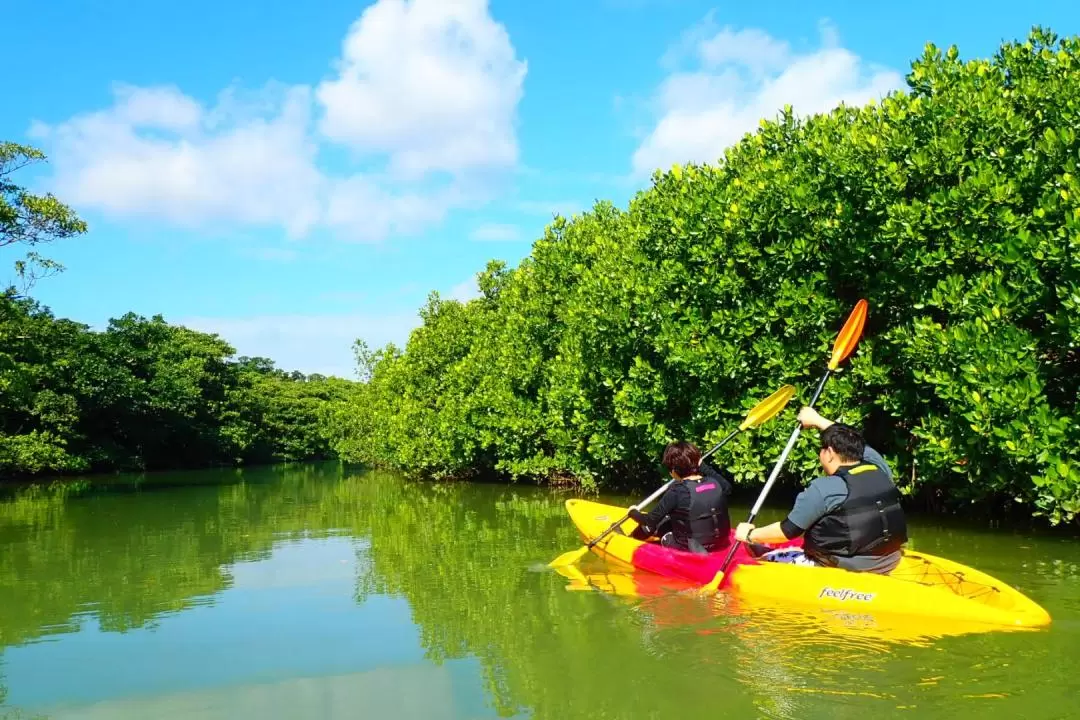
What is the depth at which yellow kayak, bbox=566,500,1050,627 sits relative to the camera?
18.0 feet

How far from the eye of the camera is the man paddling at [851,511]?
592cm

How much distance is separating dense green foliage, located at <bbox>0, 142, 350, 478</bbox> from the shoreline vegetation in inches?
33.2

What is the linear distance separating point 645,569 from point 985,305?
4805 millimetres

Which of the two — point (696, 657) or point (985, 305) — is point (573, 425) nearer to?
point (985, 305)

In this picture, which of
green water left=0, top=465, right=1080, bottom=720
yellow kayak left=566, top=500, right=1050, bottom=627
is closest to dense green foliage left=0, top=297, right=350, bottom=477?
green water left=0, top=465, right=1080, bottom=720

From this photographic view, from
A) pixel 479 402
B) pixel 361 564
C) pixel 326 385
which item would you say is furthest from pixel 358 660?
pixel 326 385

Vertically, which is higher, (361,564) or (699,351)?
(699,351)

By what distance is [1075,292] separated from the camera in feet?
25.7

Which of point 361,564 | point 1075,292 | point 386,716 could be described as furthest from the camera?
point 361,564

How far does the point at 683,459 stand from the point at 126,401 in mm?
33235

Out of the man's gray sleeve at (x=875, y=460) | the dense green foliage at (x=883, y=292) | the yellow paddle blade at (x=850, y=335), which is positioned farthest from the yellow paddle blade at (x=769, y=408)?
the man's gray sleeve at (x=875, y=460)

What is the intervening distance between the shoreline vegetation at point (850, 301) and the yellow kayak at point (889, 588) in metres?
2.93

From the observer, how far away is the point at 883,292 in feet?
34.8

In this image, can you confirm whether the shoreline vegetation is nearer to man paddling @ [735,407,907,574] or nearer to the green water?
the green water
